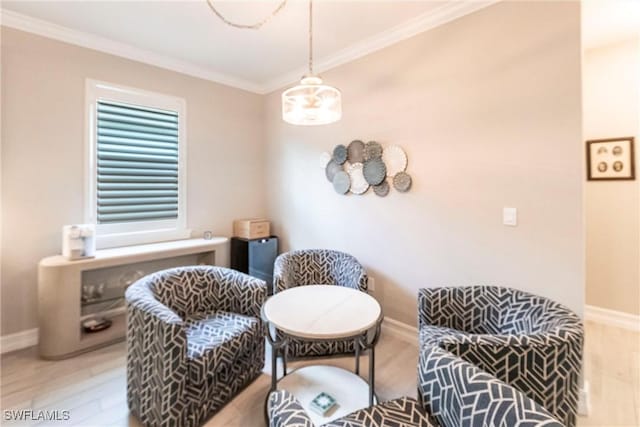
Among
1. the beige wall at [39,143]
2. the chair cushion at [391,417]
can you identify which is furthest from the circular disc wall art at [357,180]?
the beige wall at [39,143]

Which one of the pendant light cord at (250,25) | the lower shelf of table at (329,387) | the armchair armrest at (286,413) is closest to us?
the armchair armrest at (286,413)

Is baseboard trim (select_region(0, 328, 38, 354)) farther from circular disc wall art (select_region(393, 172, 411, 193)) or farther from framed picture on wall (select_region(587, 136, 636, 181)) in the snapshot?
framed picture on wall (select_region(587, 136, 636, 181))

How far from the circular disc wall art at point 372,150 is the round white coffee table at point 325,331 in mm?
1348

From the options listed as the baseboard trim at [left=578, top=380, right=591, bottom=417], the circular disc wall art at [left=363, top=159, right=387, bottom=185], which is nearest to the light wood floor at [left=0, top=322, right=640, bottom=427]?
the baseboard trim at [left=578, top=380, right=591, bottom=417]

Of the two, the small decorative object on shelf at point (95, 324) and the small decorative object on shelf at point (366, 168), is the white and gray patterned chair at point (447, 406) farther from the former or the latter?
the small decorative object on shelf at point (95, 324)

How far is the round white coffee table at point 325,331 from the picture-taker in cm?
164

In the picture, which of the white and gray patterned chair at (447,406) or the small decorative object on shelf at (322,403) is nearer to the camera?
the white and gray patterned chair at (447,406)

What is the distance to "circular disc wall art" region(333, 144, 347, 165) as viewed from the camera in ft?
10.0

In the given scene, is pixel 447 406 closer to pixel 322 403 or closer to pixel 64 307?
pixel 322 403

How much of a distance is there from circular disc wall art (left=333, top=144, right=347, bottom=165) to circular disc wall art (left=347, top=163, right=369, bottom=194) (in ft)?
0.39

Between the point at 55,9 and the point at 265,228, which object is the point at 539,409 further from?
the point at 55,9

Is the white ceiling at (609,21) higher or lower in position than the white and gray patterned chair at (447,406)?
higher

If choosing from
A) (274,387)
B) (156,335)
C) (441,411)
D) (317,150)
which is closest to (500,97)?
(317,150)

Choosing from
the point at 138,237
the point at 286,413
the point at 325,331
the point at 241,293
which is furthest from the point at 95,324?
the point at 286,413
